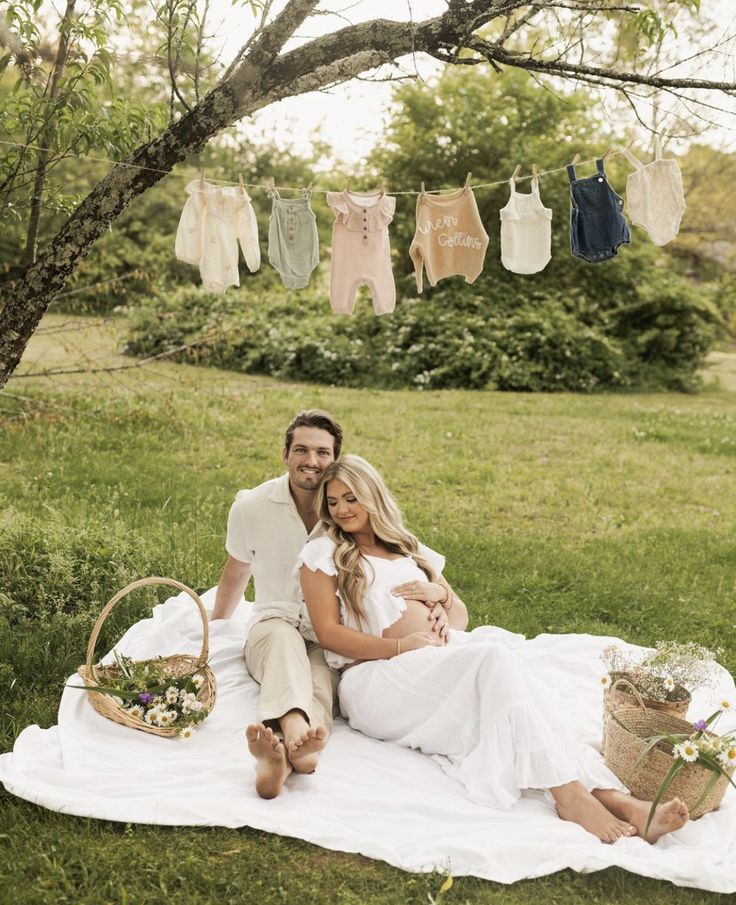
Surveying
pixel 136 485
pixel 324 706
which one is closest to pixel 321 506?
pixel 324 706

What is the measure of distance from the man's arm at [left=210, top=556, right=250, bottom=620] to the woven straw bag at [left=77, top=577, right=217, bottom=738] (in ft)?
1.58

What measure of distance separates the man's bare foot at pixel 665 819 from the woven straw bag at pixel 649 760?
2.8 inches

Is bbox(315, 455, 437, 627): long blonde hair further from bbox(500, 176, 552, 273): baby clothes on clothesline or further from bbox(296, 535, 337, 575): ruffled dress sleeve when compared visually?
bbox(500, 176, 552, 273): baby clothes on clothesline

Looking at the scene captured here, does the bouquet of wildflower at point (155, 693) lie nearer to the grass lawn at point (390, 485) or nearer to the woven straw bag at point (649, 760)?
the grass lawn at point (390, 485)

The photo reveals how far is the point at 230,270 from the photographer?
4559mm

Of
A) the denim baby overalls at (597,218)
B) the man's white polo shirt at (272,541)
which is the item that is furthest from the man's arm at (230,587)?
the denim baby overalls at (597,218)

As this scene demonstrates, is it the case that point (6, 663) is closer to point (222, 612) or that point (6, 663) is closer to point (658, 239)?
point (222, 612)

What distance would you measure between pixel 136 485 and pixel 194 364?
7265 millimetres

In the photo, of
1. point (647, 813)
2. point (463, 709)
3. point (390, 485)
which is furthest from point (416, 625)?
point (390, 485)

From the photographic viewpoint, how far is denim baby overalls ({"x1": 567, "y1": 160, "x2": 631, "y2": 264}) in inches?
176

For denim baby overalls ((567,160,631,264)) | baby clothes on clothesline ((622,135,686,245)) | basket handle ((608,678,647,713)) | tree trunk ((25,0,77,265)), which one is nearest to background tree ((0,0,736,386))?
tree trunk ((25,0,77,265))

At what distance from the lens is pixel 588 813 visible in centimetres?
296

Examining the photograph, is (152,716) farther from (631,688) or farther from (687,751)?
(687,751)

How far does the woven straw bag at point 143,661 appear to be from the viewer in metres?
3.38
